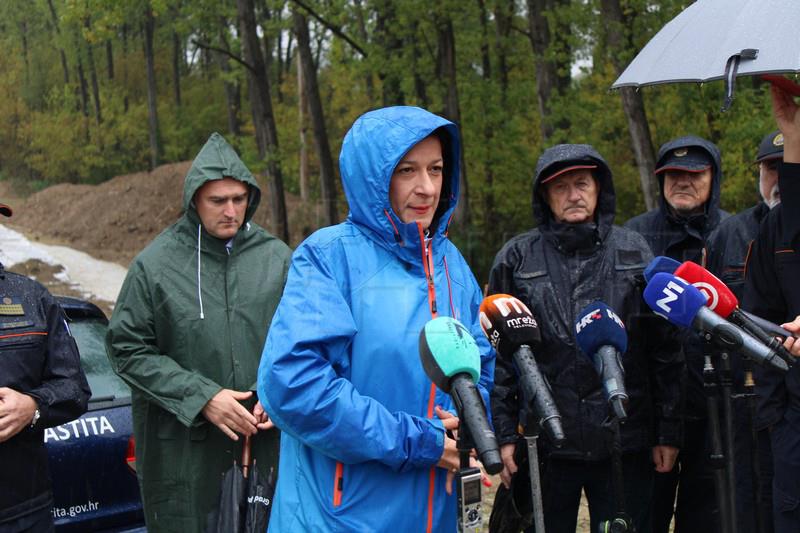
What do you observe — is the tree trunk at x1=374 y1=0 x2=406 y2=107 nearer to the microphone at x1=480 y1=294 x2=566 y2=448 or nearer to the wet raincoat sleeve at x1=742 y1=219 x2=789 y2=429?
the wet raincoat sleeve at x1=742 y1=219 x2=789 y2=429

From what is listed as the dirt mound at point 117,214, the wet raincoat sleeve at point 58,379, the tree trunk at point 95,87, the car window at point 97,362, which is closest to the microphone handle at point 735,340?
the wet raincoat sleeve at point 58,379

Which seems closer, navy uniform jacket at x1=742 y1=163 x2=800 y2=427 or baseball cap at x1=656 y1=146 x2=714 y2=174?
navy uniform jacket at x1=742 y1=163 x2=800 y2=427

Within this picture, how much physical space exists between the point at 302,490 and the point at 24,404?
1.43 metres

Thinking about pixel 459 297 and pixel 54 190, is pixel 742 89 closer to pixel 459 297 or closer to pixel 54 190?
pixel 459 297

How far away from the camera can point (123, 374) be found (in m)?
4.27

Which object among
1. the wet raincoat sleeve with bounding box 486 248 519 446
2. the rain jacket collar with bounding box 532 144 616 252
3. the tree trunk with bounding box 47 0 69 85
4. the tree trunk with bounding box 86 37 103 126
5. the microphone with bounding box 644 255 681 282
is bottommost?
the wet raincoat sleeve with bounding box 486 248 519 446

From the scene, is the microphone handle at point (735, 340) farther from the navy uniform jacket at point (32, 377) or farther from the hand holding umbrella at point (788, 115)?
the navy uniform jacket at point (32, 377)

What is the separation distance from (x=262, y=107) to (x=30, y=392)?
60.5 feet

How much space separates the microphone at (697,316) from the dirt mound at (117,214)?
26.5 metres

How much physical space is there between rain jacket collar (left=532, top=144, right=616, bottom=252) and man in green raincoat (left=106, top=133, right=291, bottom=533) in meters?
1.31

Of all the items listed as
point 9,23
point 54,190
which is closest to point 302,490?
point 54,190

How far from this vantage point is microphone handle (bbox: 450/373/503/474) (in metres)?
2.23

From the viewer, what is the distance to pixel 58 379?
149 inches

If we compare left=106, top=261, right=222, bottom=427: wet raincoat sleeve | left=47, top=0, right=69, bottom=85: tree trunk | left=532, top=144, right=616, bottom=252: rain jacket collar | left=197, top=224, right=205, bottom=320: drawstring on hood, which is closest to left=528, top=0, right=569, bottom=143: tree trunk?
left=532, top=144, right=616, bottom=252: rain jacket collar
